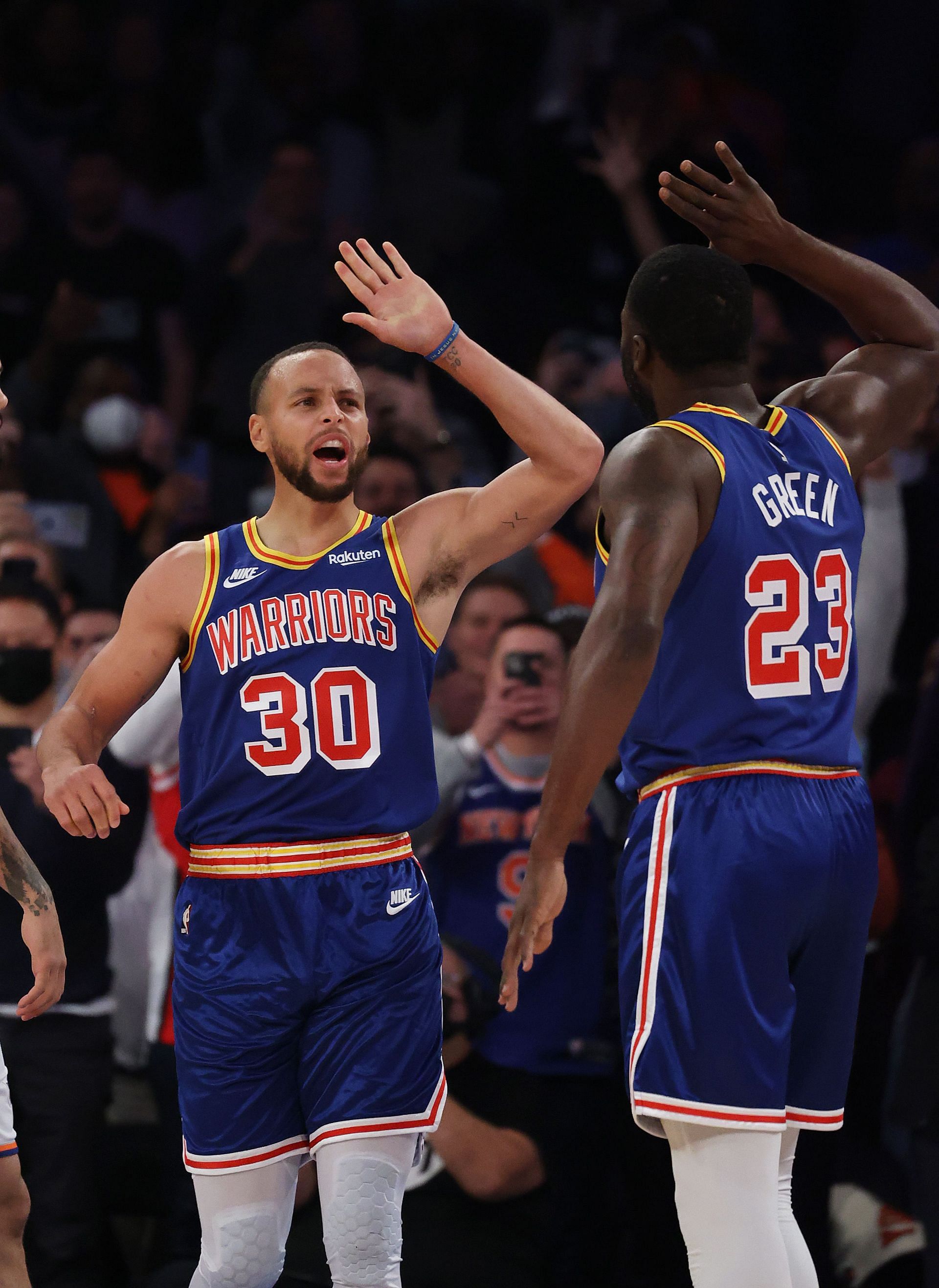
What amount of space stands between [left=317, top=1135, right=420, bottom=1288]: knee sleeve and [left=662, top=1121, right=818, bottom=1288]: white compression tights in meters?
0.64

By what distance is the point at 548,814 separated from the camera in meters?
2.88

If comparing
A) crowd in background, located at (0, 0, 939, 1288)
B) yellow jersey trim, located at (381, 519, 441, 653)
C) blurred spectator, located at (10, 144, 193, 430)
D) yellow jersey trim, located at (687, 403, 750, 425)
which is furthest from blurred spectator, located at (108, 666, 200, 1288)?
blurred spectator, located at (10, 144, 193, 430)

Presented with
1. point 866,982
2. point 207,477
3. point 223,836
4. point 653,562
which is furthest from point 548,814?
point 207,477

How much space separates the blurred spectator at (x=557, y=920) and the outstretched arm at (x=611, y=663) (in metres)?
1.84

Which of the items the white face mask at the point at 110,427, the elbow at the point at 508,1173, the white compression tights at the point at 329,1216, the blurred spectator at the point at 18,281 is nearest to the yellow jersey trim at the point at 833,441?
the white compression tights at the point at 329,1216

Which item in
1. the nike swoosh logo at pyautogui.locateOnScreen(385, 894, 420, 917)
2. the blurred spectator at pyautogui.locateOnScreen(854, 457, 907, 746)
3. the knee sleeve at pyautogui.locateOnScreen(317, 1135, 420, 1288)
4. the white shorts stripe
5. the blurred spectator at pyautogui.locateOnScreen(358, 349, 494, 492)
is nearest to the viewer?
the white shorts stripe

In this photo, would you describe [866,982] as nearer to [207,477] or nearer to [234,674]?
[234,674]

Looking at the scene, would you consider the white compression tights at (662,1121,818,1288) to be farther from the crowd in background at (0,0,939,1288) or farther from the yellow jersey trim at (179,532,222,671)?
the crowd in background at (0,0,939,1288)

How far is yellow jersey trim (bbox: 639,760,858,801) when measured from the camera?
3.03 m

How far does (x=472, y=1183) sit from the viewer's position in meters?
4.63

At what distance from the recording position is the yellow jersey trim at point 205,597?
3.51 meters

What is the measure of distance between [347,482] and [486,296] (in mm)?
3959

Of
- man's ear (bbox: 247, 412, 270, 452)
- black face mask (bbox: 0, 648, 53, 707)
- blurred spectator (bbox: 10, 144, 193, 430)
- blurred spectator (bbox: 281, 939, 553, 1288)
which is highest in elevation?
blurred spectator (bbox: 10, 144, 193, 430)

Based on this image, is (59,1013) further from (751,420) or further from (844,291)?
(844,291)
